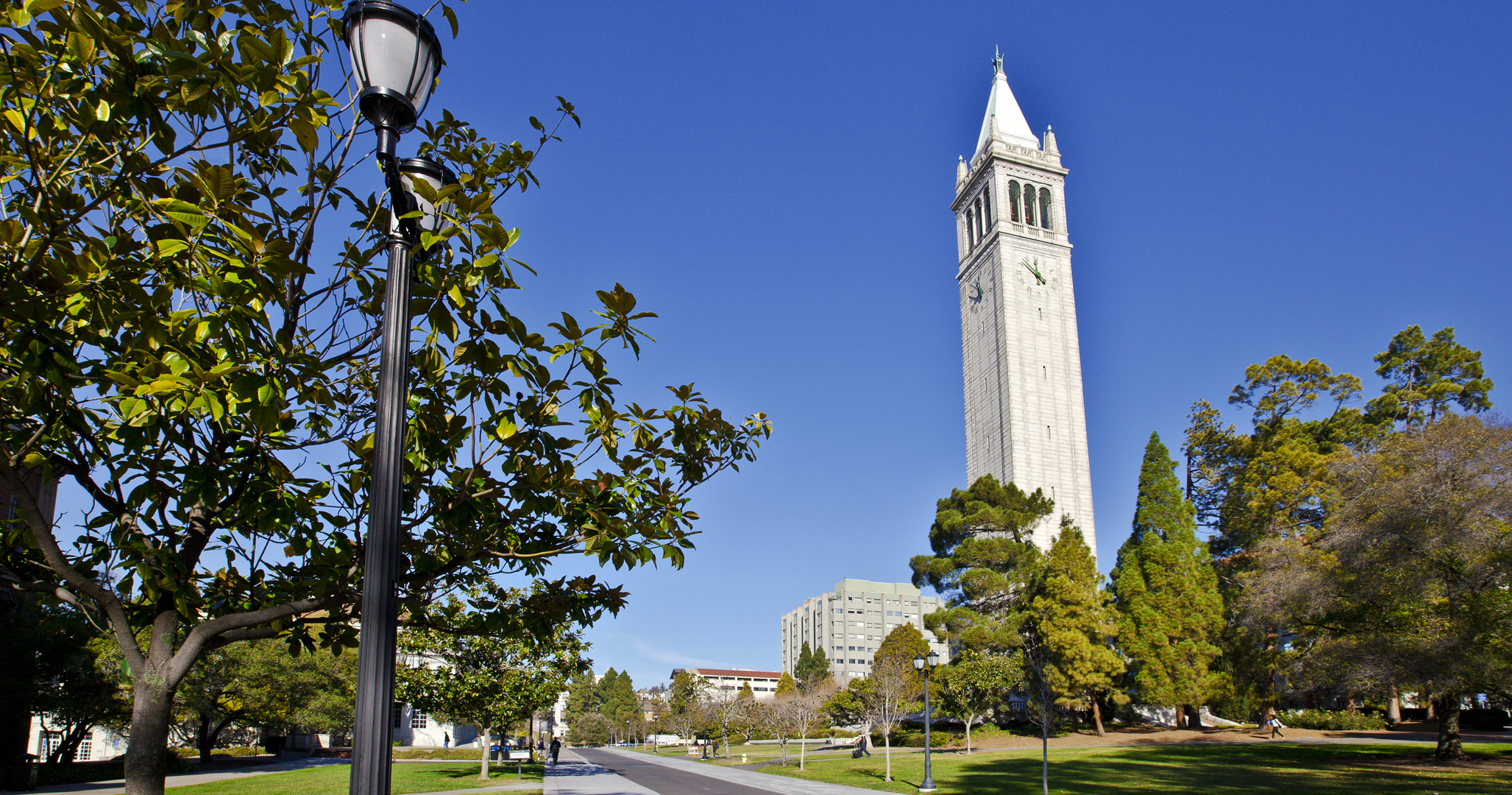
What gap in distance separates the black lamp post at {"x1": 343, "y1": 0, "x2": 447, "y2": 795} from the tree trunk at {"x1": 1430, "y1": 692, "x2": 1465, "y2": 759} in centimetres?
2825

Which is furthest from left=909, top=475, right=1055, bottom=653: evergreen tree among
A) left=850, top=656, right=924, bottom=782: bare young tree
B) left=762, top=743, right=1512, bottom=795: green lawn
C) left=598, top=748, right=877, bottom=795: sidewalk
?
left=598, top=748, right=877, bottom=795: sidewalk

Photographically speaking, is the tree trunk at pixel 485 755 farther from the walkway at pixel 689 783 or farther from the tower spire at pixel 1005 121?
the tower spire at pixel 1005 121

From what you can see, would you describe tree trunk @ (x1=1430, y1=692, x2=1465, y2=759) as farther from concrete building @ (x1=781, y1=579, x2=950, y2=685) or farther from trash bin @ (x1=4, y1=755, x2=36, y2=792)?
concrete building @ (x1=781, y1=579, x2=950, y2=685)


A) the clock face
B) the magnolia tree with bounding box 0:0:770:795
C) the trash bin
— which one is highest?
the clock face

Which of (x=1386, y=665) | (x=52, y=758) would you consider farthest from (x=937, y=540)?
(x=52, y=758)

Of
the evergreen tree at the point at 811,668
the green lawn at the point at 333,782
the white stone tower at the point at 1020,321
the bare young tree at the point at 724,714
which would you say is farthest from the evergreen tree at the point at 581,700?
the green lawn at the point at 333,782

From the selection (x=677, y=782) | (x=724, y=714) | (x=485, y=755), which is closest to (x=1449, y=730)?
(x=677, y=782)

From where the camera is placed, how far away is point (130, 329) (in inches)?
185

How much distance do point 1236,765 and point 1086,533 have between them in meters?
37.8

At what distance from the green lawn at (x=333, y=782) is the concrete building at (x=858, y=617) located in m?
96.4

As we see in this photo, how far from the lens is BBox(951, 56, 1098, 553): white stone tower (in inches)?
2469

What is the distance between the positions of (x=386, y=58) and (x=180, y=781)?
28.5 metres

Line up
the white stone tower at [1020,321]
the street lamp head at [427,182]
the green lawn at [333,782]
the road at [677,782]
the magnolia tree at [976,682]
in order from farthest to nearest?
the white stone tower at [1020,321] → the magnolia tree at [976,682] → the road at [677,782] → the green lawn at [333,782] → the street lamp head at [427,182]

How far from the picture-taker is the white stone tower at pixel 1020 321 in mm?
62719
